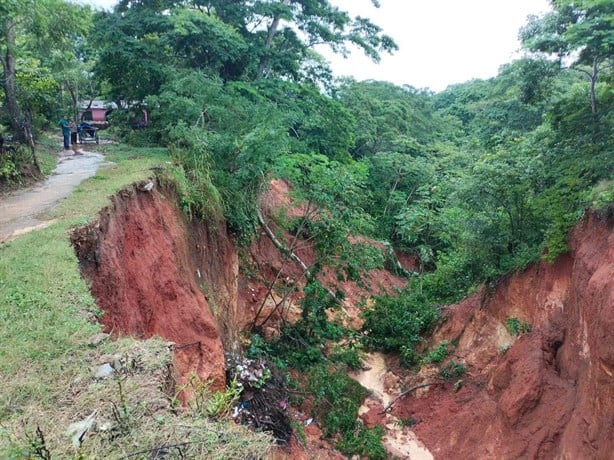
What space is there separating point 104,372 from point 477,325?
→ 10.6 meters

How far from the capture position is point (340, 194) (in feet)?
38.4

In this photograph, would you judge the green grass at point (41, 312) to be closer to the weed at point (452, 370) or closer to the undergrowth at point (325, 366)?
the undergrowth at point (325, 366)

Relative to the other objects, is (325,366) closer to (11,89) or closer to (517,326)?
(517,326)

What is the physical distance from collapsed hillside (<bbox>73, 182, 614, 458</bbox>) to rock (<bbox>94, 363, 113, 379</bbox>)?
1.54m

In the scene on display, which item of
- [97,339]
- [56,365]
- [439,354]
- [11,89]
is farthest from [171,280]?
[11,89]

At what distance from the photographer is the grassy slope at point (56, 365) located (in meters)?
2.94

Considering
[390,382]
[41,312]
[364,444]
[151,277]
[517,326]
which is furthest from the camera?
[390,382]

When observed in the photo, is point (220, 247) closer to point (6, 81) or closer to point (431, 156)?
point (6, 81)

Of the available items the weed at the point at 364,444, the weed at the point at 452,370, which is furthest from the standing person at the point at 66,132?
the weed at the point at 452,370

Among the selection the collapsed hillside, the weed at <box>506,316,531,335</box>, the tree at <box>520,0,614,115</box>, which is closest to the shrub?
the collapsed hillside

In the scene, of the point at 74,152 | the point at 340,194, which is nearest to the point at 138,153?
the point at 74,152

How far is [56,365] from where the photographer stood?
380cm

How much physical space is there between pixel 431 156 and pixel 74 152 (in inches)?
728

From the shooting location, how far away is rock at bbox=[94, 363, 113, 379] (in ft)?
12.0
